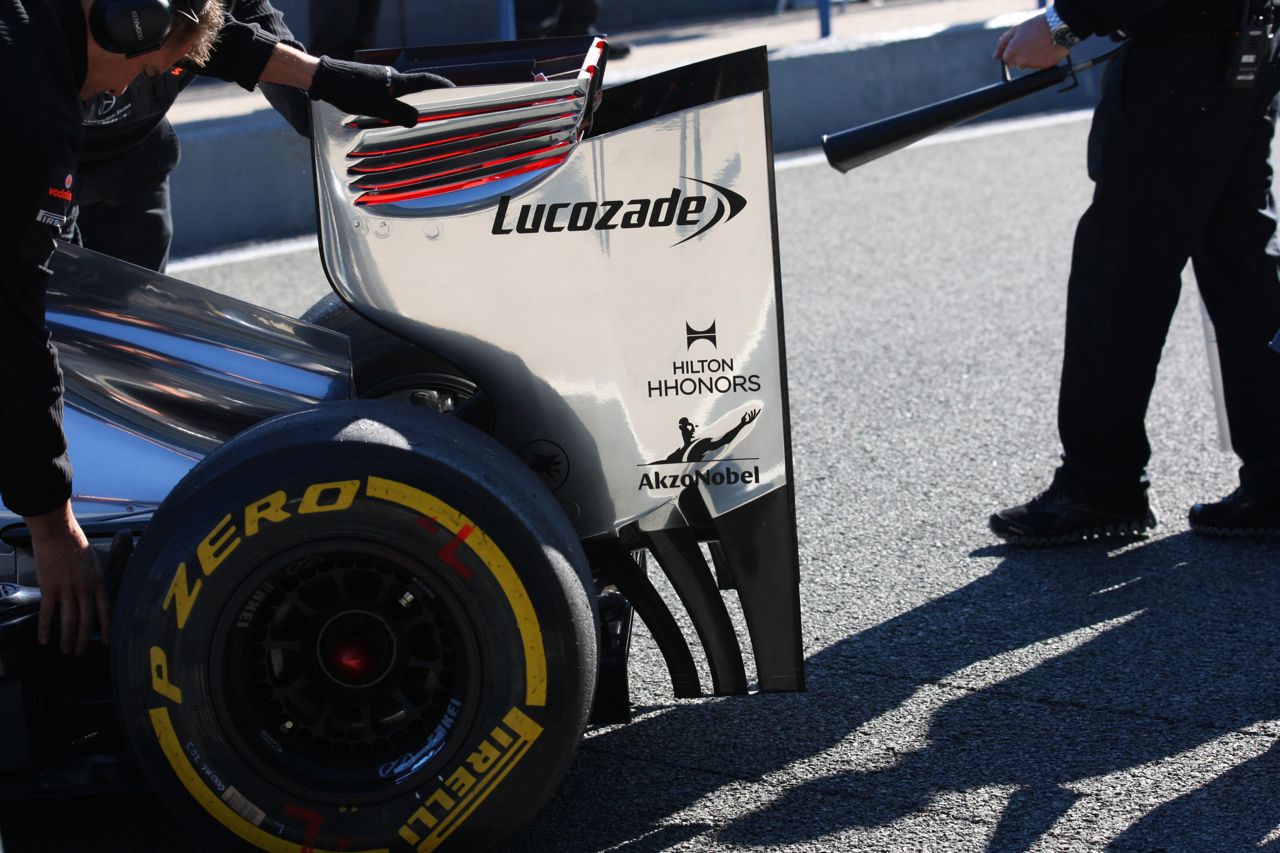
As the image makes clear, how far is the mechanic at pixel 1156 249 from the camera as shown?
10.8 ft

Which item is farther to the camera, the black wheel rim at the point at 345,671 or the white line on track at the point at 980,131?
the white line on track at the point at 980,131

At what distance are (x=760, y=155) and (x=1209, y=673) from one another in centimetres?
140

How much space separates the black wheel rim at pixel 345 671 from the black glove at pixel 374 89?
67 cm

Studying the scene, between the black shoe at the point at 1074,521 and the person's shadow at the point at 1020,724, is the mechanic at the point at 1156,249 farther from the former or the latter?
the person's shadow at the point at 1020,724

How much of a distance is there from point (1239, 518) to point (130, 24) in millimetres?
2645

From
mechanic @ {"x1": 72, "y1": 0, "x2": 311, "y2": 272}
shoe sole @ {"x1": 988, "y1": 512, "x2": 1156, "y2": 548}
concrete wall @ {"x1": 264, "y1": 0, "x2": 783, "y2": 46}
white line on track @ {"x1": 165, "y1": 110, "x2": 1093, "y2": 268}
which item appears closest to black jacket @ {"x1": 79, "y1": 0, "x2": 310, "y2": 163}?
mechanic @ {"x1": 72, "y1": 0, "x2": 311, "y2": 272}

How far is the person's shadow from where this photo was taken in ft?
8.20

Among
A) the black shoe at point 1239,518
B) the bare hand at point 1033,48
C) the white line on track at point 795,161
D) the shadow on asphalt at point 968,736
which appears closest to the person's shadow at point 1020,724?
the shadow on asphalt at point 968,736

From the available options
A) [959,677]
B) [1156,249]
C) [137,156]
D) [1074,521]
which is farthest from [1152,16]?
[137,156]

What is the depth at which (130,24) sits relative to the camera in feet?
7.02

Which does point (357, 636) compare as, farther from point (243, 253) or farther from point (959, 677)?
point (243, 253)

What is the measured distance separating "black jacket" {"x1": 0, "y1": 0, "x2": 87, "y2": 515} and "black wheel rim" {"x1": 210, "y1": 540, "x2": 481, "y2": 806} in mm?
350

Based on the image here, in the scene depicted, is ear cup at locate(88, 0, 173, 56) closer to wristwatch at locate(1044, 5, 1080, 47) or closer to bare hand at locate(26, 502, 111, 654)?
bare hand at locate(26, 502, 111, 654)

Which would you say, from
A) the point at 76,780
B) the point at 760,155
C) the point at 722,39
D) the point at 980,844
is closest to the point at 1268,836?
the point at 980,844
